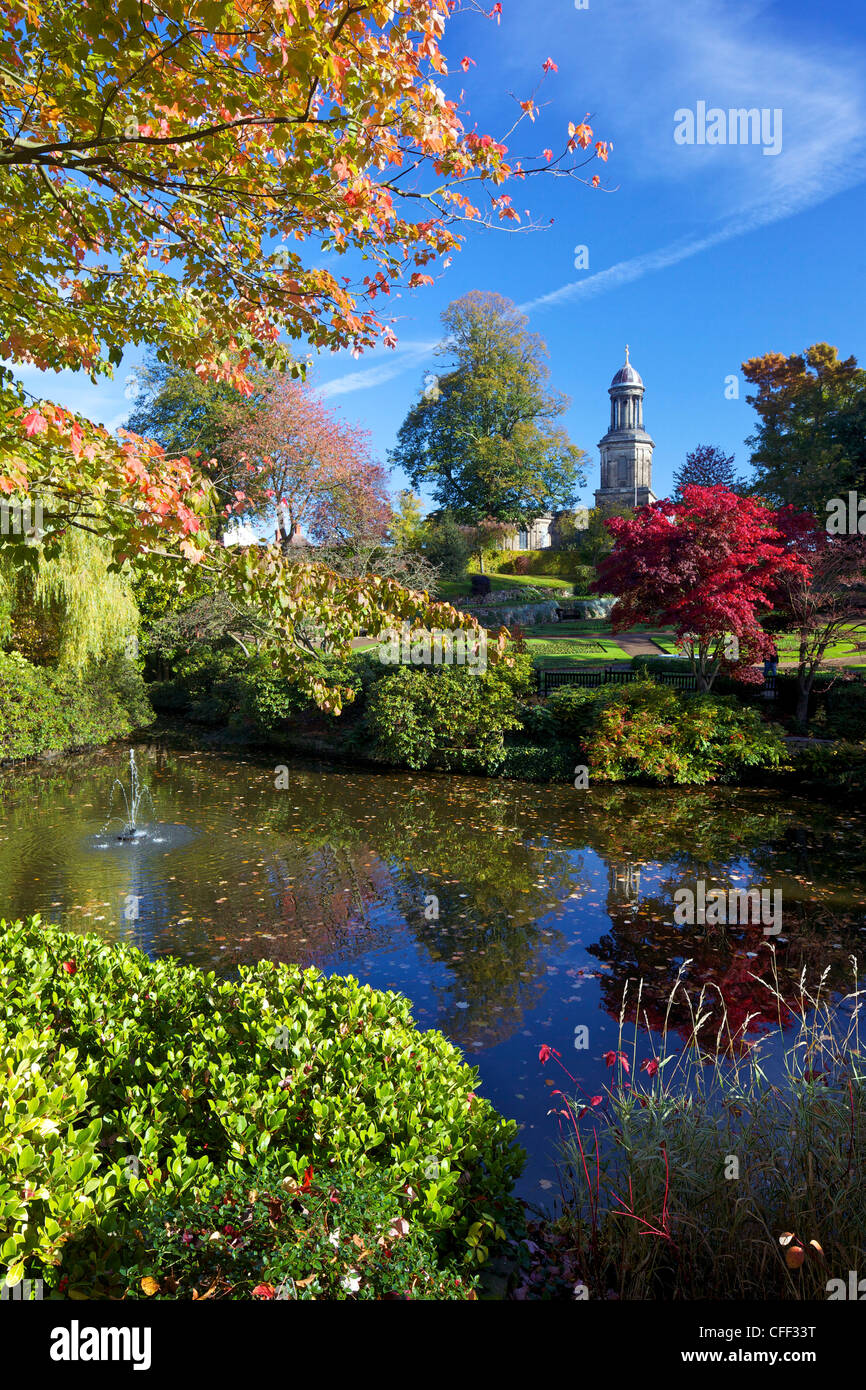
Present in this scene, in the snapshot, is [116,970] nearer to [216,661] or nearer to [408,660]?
[408,660]

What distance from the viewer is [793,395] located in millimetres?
37250

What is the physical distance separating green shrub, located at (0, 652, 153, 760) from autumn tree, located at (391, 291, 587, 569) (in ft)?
88.6

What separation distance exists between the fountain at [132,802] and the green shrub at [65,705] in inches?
91.5

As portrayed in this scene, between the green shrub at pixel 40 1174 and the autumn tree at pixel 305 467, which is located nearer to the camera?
the green shrub at pixel 40 1174

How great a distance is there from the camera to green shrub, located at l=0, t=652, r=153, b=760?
18.0 meters

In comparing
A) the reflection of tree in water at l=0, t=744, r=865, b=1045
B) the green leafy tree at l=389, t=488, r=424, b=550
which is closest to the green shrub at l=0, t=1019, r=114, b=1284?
the reflection of tree in water at l=0, t=744, r=865, b=1045

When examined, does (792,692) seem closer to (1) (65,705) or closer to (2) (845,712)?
(2) (845,712)

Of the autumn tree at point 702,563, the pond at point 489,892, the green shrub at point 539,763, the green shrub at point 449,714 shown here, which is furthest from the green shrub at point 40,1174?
the autumn tree at point 702,563

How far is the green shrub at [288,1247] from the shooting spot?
246 cm

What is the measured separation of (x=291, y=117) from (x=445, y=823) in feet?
35.2

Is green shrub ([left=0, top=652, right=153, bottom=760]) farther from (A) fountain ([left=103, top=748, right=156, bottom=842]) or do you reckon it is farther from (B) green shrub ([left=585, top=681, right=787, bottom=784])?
(B) green shrub ([left=585, top=681, right=787, bottom=784])

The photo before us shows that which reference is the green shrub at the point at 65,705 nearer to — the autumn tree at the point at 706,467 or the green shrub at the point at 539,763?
the green shrub at the point at 539,763
